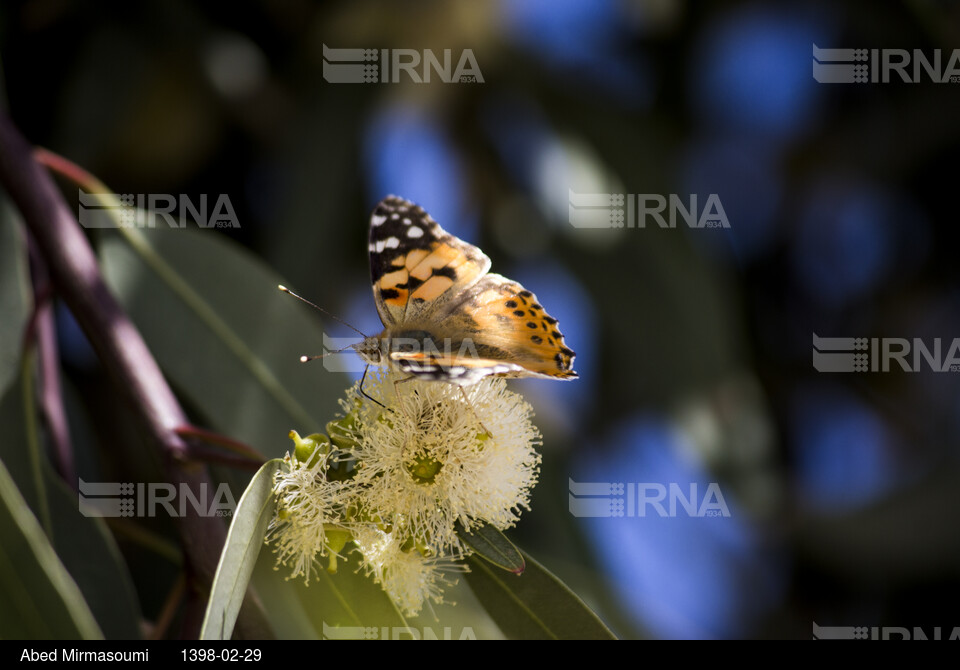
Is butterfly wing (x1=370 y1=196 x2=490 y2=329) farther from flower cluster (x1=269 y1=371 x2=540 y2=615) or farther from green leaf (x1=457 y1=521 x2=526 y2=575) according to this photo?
green leaf (x1=457 y1=521 x2=526 y2=575)

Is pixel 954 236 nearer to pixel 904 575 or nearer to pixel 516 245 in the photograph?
pixel 904 575

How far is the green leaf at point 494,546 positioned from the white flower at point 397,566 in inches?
2.5

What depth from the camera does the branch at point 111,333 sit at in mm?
1069

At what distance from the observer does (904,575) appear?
2834mm

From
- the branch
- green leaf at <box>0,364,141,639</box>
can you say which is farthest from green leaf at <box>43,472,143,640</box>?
the branch

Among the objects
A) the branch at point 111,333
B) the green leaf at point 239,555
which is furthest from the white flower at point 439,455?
the branch at point 111,333

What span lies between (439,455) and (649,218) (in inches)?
61.4

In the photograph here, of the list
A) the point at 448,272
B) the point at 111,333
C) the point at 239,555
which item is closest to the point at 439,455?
the point at 239,555

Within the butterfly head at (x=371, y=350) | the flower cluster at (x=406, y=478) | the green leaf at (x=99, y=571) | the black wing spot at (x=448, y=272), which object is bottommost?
the green leaf at (x=99, y=571)

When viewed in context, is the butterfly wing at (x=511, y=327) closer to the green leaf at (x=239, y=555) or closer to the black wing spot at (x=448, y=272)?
the black wing spot at (x=448, y=272)

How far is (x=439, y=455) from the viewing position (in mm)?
1008

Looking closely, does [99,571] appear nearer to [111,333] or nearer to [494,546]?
[111,333]

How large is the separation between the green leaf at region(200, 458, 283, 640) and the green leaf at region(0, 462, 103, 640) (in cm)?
19
